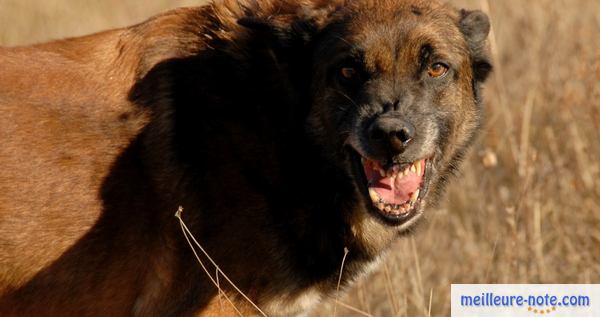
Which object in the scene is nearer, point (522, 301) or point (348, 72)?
point (348, 72)

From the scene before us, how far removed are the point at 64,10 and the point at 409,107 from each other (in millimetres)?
6900

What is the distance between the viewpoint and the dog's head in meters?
4.04

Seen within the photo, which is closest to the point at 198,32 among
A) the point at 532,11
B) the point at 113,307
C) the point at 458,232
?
the point at 113,307

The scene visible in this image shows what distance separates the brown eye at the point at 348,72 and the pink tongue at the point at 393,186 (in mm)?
384

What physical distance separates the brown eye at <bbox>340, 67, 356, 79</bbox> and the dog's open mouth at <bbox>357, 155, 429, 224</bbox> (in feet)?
1.13

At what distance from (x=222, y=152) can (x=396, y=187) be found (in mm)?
726

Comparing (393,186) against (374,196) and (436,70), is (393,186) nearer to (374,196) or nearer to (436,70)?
(374,196)

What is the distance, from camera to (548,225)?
6.60m

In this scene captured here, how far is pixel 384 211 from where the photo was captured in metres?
4.06

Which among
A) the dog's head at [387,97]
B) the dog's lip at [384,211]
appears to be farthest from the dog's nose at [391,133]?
the dog's lip at [384,211]

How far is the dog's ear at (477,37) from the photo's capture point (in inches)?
178

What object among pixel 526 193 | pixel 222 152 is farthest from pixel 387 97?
pixel 526 193

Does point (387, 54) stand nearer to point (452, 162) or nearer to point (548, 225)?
point (452, 162)

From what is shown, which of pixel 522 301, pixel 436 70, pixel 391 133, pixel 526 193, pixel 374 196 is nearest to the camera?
pixel 391 133
